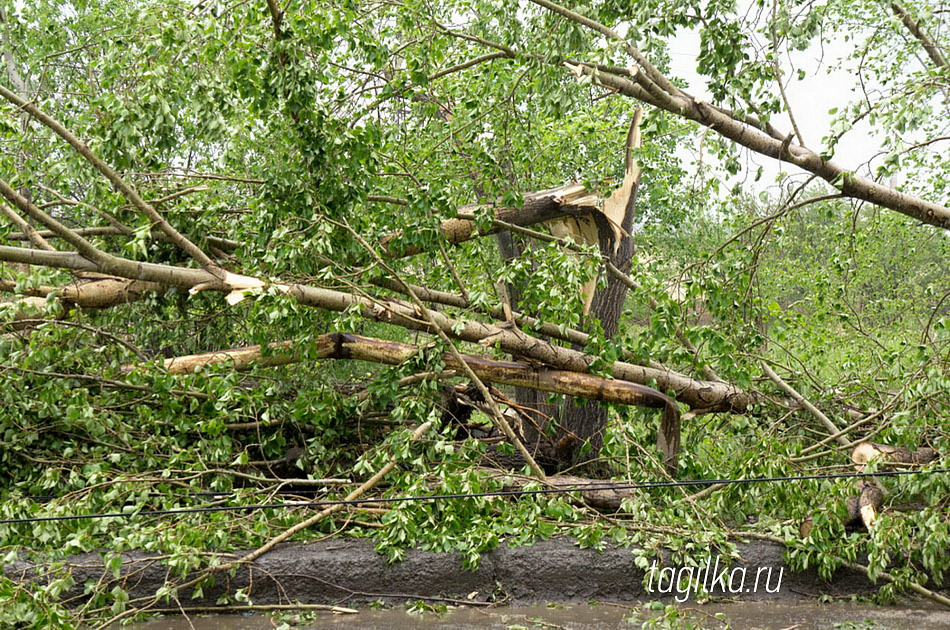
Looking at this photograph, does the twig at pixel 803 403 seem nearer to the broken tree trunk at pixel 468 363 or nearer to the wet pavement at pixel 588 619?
the broken tree trunk at pixel 468 363

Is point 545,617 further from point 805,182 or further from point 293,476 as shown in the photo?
point 805,182

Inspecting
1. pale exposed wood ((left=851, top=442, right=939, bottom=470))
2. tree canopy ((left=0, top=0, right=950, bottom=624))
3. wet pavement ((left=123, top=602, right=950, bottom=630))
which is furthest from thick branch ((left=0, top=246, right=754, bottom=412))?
wet pavement ((left=123, top=602, right=950, bottom=630))

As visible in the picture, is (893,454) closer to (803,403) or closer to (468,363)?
(803,403)

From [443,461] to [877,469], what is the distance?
8.09ft

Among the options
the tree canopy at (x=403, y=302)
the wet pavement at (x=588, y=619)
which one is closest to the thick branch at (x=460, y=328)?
the tree canopy at (x=403, y=302)

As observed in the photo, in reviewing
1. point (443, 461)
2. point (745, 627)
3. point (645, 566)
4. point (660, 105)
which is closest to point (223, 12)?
point (660, 105)

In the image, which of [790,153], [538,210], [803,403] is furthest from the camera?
[538,210]

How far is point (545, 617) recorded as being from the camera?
15.0ft

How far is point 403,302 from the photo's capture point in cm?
593

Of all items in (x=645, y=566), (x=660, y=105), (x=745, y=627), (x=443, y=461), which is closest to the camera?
(x=745, y=627)

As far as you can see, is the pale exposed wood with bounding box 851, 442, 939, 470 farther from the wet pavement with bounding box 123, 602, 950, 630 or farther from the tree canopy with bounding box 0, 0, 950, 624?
the wet pavement with bounding box 123, 602, 950, 630

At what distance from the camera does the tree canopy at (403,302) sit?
4.77m

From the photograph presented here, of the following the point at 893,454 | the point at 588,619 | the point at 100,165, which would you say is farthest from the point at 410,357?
the point at 893,454

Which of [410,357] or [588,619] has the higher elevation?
[410,357]
